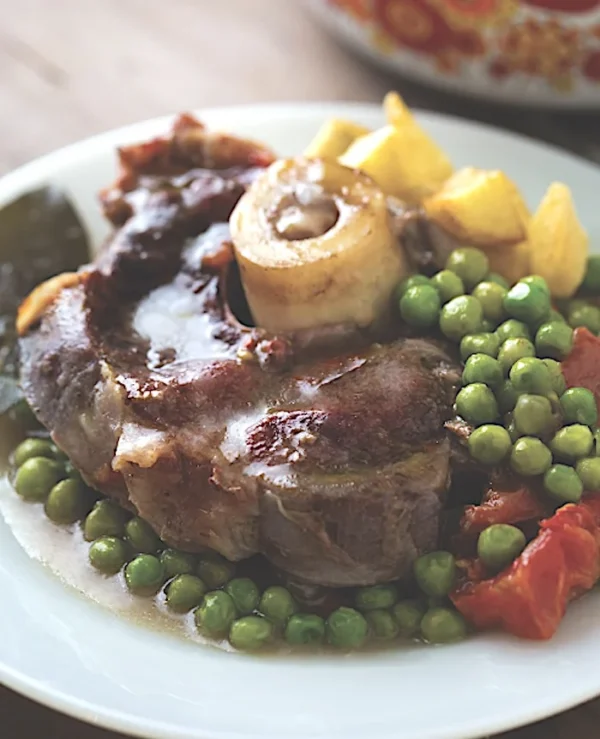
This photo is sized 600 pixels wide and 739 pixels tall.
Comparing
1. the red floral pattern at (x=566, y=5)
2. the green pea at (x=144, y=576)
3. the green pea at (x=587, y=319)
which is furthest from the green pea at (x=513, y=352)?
the red floral pattern at (x=566, y=5)

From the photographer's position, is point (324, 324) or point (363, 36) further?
point (363, 36)

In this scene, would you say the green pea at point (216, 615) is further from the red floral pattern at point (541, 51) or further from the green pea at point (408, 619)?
the red floral pattern at point (541, 51)

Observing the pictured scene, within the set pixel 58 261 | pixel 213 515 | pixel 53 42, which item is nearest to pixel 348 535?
pixel 213 515

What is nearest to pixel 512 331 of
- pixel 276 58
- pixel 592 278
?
pixel 592 278

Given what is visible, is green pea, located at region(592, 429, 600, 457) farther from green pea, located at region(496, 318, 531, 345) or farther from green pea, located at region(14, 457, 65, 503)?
green pea, located at region(14, 457, 65, 503)

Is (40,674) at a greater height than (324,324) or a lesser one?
lesser

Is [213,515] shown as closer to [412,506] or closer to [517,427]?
[412,506]
